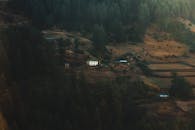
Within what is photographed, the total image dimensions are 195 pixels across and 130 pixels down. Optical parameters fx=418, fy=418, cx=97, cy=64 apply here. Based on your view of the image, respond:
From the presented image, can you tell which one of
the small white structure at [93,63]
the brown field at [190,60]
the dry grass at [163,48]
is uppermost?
the dry grass at [163,48]

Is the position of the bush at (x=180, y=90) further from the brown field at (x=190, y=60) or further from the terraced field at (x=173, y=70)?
the brown field at (x=190, y=60)

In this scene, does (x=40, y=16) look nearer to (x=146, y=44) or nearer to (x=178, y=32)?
(x=146, y=44)

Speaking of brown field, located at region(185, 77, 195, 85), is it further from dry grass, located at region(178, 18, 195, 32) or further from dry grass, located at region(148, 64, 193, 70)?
dry grass, located at region(178, 18, 195, 32)

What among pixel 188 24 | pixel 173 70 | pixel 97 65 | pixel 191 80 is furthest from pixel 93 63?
pixel 188 24

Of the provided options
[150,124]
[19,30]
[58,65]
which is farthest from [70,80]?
Answer: [19,30]

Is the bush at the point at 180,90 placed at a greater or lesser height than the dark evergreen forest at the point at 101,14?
lesser

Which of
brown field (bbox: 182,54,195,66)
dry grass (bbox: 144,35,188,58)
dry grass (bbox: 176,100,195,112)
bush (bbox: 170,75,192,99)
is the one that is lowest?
dry grass (bbox: 176,100,195,112)

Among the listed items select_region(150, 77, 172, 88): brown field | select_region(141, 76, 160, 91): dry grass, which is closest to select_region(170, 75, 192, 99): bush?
select_region(141, 76, 160, 91): dry grass

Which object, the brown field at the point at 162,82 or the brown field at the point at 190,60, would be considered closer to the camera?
the brown field at the point at 162,82

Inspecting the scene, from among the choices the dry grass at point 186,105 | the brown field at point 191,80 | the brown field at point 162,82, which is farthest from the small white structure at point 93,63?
the dry grass at point 186,105

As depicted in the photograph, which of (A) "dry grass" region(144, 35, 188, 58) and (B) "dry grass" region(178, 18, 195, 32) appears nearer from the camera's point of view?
(A) "dry grass" region(144, 35, 188, 58)

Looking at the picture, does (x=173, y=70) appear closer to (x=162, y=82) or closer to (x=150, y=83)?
(x=162, y=82)
